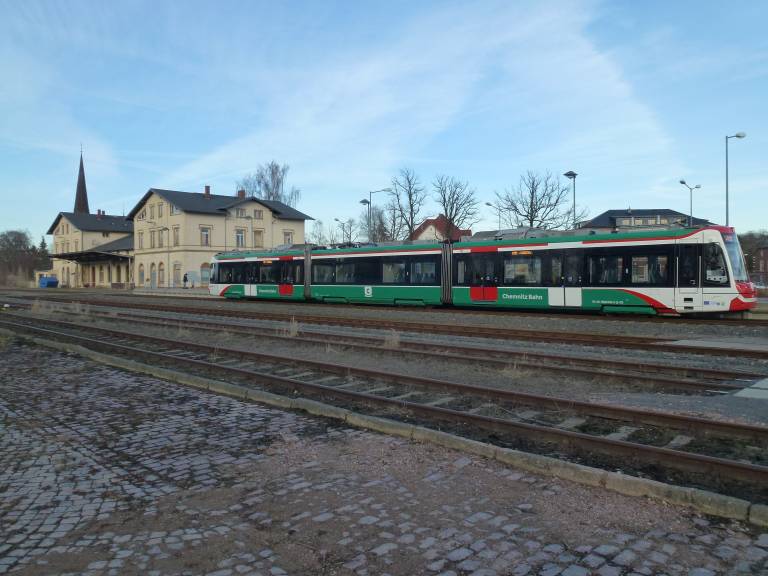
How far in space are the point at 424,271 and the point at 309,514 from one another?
65.3 ft

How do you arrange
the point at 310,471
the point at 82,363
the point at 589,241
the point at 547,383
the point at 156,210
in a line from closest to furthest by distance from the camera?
the point at 310,471 < the point at 547,383 < the point at 82,363 < the point at 589,241 < the point at 156,210

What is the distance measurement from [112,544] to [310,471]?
1831 mm

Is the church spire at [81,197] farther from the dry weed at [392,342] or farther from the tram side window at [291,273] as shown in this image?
the dry weed at [392,342]

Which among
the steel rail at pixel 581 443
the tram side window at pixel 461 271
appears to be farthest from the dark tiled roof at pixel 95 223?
the steel rail at pixel 581 443

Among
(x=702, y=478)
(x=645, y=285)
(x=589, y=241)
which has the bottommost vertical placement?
(x=702, y=478)

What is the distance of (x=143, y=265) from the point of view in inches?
2795

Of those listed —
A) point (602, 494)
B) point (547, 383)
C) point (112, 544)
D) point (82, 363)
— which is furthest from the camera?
point (82, 363)

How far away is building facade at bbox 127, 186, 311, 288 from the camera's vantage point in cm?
6450

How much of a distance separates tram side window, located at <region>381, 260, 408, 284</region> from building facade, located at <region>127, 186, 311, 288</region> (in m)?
41.4

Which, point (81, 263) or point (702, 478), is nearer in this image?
point (702, 478)

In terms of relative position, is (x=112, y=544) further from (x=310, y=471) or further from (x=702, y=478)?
(x=702, y=478)

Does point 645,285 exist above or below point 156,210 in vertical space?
below

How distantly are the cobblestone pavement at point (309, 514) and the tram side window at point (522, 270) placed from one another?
15206 mm

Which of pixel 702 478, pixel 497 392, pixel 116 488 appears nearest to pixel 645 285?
pixel 497 392
